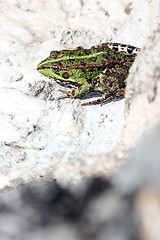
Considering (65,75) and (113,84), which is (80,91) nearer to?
(65,75)

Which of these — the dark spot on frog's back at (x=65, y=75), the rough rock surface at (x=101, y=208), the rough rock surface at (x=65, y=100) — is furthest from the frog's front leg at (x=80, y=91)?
the rough rock surface at (x=101, y=208)

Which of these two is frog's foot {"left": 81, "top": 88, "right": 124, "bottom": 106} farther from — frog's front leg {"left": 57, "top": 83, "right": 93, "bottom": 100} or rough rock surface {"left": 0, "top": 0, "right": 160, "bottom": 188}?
frog's front leg {"left": 57, "top": 83, "right": 93, "bottom": 100}

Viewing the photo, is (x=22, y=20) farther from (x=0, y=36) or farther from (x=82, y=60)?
(x=82, y=60)

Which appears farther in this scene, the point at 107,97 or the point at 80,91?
the point at 80,91

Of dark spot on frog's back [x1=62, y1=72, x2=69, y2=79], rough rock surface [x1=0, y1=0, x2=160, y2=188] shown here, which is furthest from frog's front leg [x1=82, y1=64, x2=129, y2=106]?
dark spot on frog's back [x1=62, y1=72, x2=69, y2=79]

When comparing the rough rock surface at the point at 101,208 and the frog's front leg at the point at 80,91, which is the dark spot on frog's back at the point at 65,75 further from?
the rough rock surface at the point at 101,208

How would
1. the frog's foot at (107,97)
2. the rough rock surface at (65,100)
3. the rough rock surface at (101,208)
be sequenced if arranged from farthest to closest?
the frog's foot at (107,97) < the rough rock surface at (65,100) < the rough rock surface at (101,208)

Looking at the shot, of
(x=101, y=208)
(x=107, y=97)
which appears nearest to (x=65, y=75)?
(x=107, y=97)

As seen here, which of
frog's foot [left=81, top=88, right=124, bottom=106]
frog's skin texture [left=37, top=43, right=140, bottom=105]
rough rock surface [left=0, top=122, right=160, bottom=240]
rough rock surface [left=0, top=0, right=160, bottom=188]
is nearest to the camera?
rough rock surface [left=0, top=122, right=160, bottom=240]
